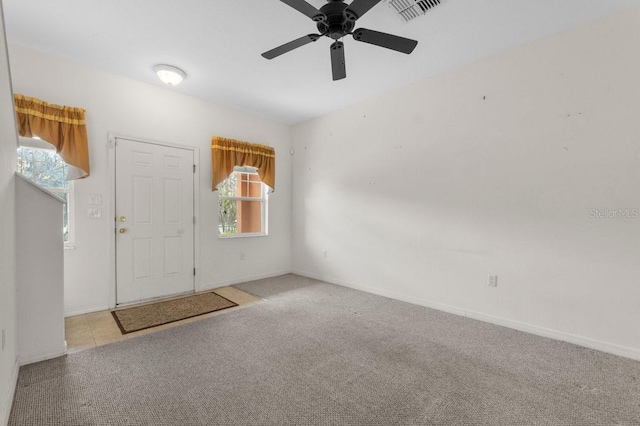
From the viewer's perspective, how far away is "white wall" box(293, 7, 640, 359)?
2344 mm

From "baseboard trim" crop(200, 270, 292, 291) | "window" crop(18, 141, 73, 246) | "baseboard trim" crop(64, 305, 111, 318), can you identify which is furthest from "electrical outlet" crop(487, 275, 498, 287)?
"window" crop(18, 141, 73, 246)

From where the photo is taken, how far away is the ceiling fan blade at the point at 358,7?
1794 mm

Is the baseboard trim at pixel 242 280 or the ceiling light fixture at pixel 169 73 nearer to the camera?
the ceiling light fixture at pixel 169 73

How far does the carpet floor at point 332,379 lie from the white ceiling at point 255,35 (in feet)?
9.20

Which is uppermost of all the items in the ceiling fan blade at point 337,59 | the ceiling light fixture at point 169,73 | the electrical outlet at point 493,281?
the ceiling light fixture at point 169,73

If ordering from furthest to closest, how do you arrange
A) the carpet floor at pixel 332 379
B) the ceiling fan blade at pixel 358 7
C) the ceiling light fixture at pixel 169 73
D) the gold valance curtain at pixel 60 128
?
the ceiling light fixture at pixel 169 73 < the gold valance curtain at pixel 60 128 < the ceiling fan blade at pixel 358 7 < the carpet floor at pixel 332 379

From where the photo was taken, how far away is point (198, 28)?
8.39ft

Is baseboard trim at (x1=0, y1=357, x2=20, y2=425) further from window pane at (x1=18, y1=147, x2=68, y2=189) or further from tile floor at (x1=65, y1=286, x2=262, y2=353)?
window pane at (x1=18, y1=147, x2=68, y2=189)

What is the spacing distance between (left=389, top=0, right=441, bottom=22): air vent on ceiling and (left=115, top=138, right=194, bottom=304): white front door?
3.11m

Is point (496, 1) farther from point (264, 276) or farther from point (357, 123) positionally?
point (264, 276)

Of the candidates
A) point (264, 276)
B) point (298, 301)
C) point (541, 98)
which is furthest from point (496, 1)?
point (264, 276)

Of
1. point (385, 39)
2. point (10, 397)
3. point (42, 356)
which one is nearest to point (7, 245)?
point (10, 397)

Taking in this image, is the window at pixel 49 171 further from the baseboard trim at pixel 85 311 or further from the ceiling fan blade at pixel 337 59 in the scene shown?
the ceiling fan blade at pixel 337 59

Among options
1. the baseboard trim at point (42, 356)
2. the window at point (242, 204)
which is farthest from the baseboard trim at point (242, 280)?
the baseboard trim at point (42, 356)
